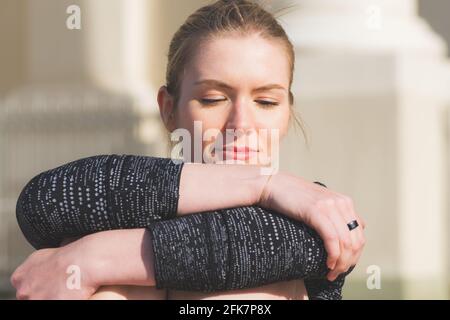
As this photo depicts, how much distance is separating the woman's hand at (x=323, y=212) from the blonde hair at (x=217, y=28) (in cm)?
63

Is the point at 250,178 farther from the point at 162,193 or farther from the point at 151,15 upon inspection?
the point at 151,15

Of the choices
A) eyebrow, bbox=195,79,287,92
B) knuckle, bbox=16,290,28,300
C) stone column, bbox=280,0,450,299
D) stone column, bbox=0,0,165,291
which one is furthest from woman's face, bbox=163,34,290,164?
stone column, bbox=0,0,165,291

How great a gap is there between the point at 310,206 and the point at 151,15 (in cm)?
534

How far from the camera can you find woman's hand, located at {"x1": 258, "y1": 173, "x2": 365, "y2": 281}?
1.93 meters

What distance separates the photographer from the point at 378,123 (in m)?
5.89

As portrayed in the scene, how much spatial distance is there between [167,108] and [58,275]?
0.98m

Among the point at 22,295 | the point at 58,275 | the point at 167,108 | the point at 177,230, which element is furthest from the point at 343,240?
the point at 167,108

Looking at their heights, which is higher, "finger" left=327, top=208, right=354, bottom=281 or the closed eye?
the closed eye

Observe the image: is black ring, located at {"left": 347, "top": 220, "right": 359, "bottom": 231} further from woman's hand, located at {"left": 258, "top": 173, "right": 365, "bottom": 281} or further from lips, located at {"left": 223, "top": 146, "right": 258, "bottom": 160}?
lips, located at {"left": 223, "top": 146, "right": 258, "bottom": 160}

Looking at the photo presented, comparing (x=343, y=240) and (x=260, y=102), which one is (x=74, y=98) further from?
(x=343, y=240)

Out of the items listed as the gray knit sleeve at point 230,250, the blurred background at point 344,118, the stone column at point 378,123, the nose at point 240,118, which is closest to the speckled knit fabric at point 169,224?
the gray knit sleeve at point 230,250

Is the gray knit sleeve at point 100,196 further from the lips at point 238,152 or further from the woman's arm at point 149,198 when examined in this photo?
the lips at point 238,152

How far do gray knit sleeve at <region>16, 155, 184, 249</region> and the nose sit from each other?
1.34ft
